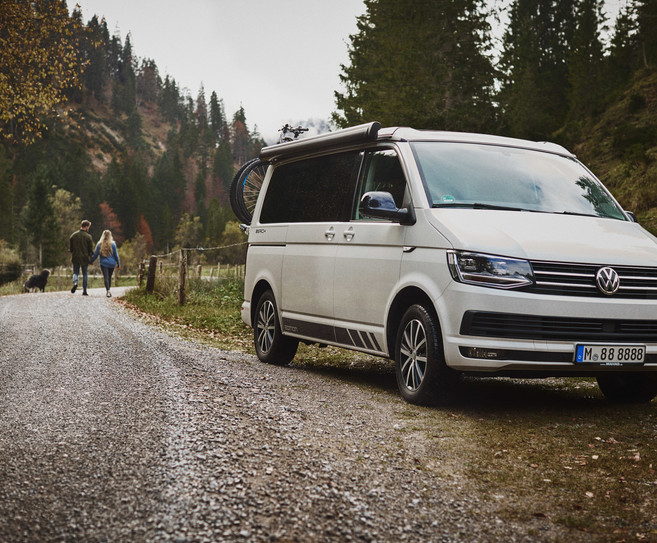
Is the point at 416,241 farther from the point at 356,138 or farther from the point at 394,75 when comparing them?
the point at 394,75

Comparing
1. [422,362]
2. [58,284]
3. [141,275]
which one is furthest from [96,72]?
[422,362]

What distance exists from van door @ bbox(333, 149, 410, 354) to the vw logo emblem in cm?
161

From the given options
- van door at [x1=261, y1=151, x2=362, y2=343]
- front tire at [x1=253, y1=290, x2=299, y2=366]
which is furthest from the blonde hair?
van door at [x1=261, y1=151, x2=362, y2=343]

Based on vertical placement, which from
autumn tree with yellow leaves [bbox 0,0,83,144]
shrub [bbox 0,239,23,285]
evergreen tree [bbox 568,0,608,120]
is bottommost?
shrub [bbox 0,239,23,285]

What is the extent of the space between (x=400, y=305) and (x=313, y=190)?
7.17 ft

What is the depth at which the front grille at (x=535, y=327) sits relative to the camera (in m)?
5.81

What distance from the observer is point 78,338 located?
11336 mm

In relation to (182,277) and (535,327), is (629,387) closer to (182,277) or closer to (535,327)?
(535,327)

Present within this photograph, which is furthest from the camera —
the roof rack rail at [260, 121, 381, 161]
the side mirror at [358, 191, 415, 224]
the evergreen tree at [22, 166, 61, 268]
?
the evergreen tree at [22, 166, 61, 268]

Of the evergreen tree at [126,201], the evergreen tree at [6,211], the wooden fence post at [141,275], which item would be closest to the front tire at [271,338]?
the wooden fence post at [141,275]

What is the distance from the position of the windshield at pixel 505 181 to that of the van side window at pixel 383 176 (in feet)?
0.80

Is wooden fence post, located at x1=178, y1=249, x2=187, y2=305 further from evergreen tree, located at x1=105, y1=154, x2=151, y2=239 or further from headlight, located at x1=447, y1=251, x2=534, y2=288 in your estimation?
evergreen tree, located at x1=105, y1=154, x2=151, y2=239

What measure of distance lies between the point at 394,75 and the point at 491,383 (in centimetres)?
2481

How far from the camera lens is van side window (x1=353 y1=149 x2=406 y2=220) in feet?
23.1
